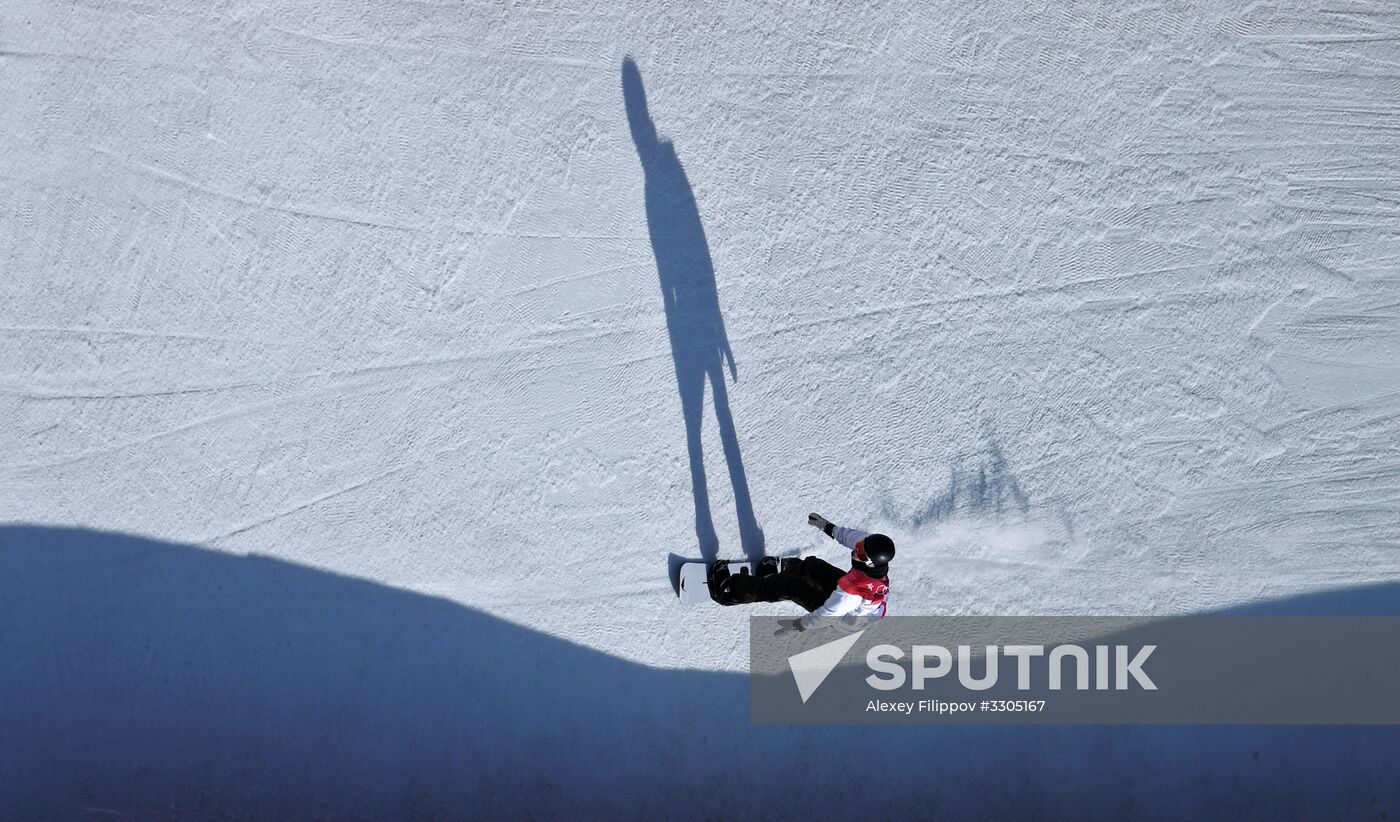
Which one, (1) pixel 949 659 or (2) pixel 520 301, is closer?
(2) pixel 520 301

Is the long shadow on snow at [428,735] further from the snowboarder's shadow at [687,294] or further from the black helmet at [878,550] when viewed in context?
the black helmet at [878,550]

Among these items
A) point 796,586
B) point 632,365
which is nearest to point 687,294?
point 632,365

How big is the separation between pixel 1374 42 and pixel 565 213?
3426 mm

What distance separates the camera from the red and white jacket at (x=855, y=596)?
277cm

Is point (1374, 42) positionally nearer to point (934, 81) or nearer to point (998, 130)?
point (998, 130)

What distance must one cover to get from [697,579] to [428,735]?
128 centimetres

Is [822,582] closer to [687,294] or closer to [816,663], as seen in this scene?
[816,663]

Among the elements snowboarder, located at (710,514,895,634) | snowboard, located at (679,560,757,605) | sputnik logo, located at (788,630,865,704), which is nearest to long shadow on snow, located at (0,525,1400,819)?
sputnik logo, located at (788,630,865,704)

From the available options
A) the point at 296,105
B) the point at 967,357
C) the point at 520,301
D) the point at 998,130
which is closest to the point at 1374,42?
the point at 998,130

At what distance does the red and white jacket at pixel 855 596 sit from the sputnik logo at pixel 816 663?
58 cm

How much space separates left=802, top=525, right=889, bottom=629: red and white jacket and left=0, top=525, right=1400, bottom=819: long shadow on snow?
0.78 meters

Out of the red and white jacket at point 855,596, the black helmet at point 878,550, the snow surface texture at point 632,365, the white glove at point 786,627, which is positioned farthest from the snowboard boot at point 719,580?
the black helmet at point 878,550

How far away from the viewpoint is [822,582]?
3.07m

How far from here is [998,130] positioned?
336 centimetres
